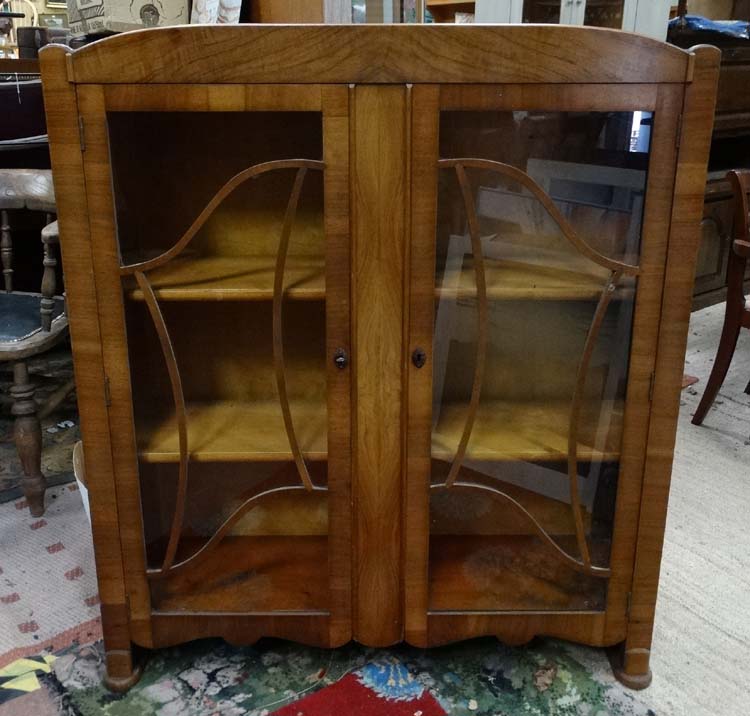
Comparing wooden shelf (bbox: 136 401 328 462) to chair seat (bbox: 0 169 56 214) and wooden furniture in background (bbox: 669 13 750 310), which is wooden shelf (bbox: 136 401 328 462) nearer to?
chair seat (bbox: 0 169 56 214)

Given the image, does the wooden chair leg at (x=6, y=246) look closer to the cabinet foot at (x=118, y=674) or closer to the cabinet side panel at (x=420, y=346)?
the cabinet foot at (x=118, y=674)

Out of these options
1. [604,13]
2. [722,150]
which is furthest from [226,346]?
[722,150]

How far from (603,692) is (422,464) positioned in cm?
46

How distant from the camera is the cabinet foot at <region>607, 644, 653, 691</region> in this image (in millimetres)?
1146

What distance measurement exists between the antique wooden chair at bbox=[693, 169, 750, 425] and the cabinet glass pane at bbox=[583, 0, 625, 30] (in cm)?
61

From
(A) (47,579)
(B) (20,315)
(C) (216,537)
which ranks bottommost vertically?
(A) (47,579)

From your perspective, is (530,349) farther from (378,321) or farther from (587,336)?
(378,321)

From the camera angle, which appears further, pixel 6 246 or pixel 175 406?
pixel 6 246

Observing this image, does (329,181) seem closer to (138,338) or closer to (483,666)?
(138,338)

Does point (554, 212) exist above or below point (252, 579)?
above

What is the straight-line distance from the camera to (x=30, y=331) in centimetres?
156

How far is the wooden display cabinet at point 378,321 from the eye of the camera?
91 centimetres

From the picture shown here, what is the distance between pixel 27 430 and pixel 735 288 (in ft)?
5.60

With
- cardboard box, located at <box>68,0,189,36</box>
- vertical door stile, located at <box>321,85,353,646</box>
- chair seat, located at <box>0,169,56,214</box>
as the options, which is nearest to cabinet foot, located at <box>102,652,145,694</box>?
vertical door stile, located at <box>321,85,353,646</box>
